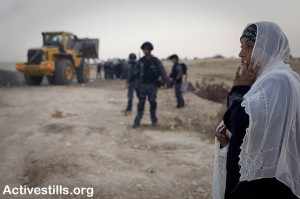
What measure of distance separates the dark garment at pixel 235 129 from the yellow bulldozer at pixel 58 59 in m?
13.5

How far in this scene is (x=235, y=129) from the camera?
1945 millimetres

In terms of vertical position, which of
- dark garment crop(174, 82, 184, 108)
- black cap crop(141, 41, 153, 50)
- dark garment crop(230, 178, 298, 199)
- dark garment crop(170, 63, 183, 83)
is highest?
black cap crop(141, 41, 153, 50)

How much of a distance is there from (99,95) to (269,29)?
33.9 ft

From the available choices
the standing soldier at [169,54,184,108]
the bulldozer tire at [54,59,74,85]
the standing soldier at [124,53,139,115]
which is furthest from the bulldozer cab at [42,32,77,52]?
the standing soldier at [124,53,139,115]

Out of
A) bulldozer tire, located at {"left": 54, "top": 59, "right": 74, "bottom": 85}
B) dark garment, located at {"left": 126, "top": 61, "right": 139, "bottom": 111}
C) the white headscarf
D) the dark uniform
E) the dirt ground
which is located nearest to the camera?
the white headscarf

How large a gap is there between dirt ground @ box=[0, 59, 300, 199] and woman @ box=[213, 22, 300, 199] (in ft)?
6.40

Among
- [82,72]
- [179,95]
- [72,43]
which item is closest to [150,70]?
[179,95]

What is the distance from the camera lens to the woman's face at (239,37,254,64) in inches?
81.4

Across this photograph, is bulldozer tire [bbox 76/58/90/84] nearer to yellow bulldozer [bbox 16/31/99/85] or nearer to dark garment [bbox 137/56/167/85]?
yellow bulldozer [bbox 16/31/99/85]

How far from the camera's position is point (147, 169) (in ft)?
15.0

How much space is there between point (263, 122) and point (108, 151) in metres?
3.78

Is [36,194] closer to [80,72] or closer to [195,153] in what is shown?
[195,153]

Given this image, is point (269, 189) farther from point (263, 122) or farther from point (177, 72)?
point (177, 72)

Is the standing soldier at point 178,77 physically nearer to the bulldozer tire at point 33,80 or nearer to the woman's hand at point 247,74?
the woman's hand at point 247,74
